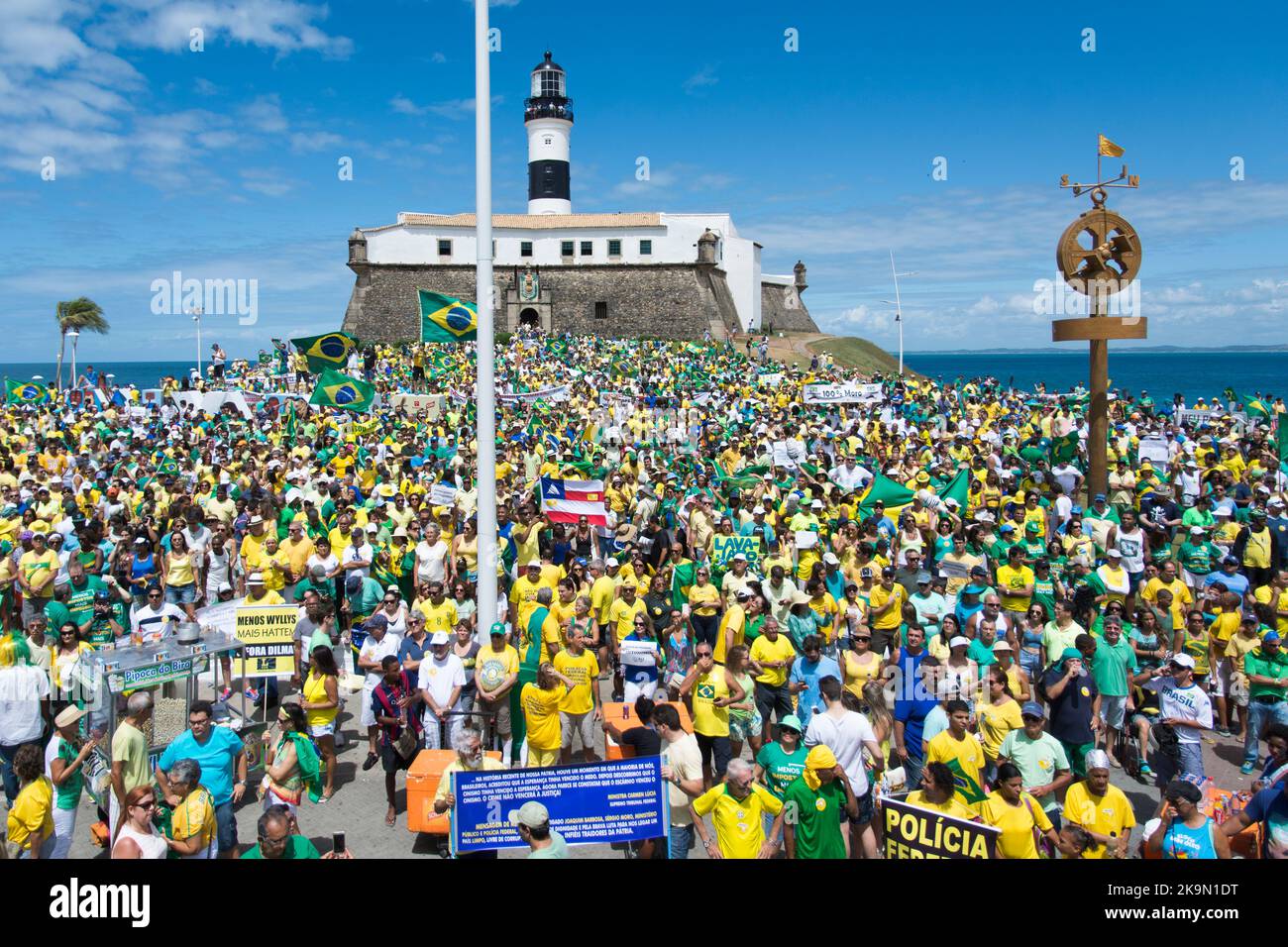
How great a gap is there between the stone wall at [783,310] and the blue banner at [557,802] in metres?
72.5

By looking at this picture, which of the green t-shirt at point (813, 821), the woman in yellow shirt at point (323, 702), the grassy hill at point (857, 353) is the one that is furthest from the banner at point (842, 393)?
the grassy hill at point (857, 353)

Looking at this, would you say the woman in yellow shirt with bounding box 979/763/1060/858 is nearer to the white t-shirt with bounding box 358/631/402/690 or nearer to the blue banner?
the blue banner

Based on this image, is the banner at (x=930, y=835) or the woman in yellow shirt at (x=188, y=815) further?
the woman in yellow shirt at (x=188, y=815)

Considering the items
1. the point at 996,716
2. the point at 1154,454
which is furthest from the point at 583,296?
the point at 996,716

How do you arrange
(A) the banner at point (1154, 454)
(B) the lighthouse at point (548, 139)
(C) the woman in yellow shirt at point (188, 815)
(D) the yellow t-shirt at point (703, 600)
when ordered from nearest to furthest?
(C) the woman in yellow shirt at point (188, 815)
(D) the yellow t-shirt at point (703, 600)
(A) the banner at point (1154, 454)
(B) the lighthouse at point (548, 139)

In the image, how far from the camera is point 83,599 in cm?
948

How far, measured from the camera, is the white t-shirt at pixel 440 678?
7531 millimetres

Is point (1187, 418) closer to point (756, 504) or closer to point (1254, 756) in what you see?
point (756, 504)

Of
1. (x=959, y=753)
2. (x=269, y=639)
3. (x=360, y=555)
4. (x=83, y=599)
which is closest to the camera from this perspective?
(x=959, y=753)

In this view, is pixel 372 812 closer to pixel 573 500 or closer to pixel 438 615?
pixel 438 615

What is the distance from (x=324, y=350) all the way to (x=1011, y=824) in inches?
595

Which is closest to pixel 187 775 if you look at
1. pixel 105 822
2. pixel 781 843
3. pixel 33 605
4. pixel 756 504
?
pixel 105 822

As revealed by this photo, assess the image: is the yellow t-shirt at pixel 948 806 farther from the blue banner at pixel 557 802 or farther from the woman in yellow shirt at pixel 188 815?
the woman in yellow shirt at pixel 188 815
